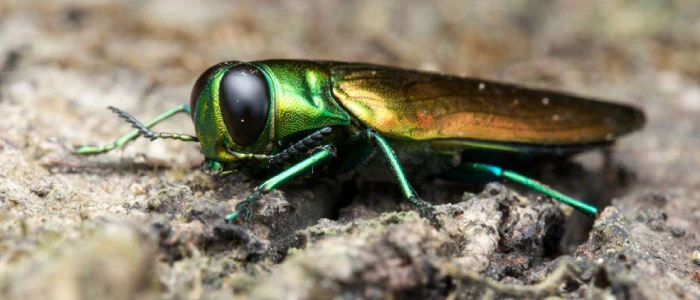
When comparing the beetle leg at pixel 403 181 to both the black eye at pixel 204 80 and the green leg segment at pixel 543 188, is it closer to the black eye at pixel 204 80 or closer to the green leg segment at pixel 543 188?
the green leg segment at pixel 543 188

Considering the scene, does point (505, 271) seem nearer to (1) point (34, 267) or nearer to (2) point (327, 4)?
(1) point (34, 267)

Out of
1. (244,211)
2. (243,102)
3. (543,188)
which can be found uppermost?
(543,188)

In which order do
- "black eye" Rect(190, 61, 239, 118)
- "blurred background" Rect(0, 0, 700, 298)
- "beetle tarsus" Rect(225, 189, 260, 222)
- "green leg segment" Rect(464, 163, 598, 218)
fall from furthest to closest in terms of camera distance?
"green leg segment" Rect(464, 163, 598, 218) → "black eye" Rect(190, 61, 239, 118) → "beetle tarsus" Rect(225, 189, 260, 222) → "blurred background" Rect(0, 0, 700, 298)

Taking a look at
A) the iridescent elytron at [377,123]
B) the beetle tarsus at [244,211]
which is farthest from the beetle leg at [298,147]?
the beetle tarsus at [244,211]

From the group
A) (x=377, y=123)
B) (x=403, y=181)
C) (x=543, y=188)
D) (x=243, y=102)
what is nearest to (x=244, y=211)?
(x=243, y=102)

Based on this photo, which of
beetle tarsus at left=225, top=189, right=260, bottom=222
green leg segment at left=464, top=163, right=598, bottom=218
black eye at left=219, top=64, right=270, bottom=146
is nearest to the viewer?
beetle tarsus at left=225, top=189, right=260, bottom=222

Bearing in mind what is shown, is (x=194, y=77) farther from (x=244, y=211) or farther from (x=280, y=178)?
(x=244, y=211)

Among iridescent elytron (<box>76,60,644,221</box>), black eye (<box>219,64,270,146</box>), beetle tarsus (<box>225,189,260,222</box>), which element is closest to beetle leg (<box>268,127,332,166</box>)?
iridescent elytron (<box>76,60,644,221</box>)

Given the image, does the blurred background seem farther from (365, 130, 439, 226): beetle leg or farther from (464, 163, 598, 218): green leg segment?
(365, 130, 439, 226): beetle leg

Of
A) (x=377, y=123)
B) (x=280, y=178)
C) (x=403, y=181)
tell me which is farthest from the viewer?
(x=377, y=123)
